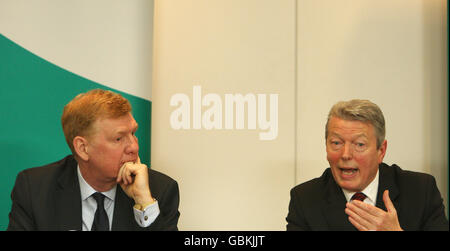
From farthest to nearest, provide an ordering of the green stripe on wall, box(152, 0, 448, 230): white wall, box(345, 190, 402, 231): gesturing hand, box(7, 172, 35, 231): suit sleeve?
the green stripe on wall < box(152, 0, 448, 230): white wall < box(7, 172, 35, 231): suit sleeve < box(345, 190, 402, 231): gesturing hand

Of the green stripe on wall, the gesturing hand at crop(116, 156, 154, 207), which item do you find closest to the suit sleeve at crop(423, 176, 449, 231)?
the gesturing hand at crop(116, 156, 154, 207)

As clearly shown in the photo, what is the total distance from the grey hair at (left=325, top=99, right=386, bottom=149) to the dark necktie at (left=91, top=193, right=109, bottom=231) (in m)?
1.07

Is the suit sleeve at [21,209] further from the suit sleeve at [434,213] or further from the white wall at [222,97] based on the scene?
the suit sleeve at [434,213]

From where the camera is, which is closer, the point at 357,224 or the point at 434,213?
the point at 357,224

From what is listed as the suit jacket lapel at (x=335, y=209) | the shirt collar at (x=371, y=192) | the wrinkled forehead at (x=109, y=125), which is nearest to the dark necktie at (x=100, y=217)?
the wrinkled forehead at (x=109, y=125)

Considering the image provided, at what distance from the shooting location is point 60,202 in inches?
85.9

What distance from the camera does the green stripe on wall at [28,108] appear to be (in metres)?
3.03

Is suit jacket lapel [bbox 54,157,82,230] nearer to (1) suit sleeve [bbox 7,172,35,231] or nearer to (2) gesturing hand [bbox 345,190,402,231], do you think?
(1) suit sleeve [bbox 7,172,35,231]

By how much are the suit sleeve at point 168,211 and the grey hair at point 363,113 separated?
79 centimetres

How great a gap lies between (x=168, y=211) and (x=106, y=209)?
27 centimetres

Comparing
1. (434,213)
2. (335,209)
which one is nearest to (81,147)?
(335,209)

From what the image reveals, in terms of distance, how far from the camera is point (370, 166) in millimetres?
2271

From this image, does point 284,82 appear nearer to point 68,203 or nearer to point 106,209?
point 106,209

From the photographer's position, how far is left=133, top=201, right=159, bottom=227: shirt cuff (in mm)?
2135
